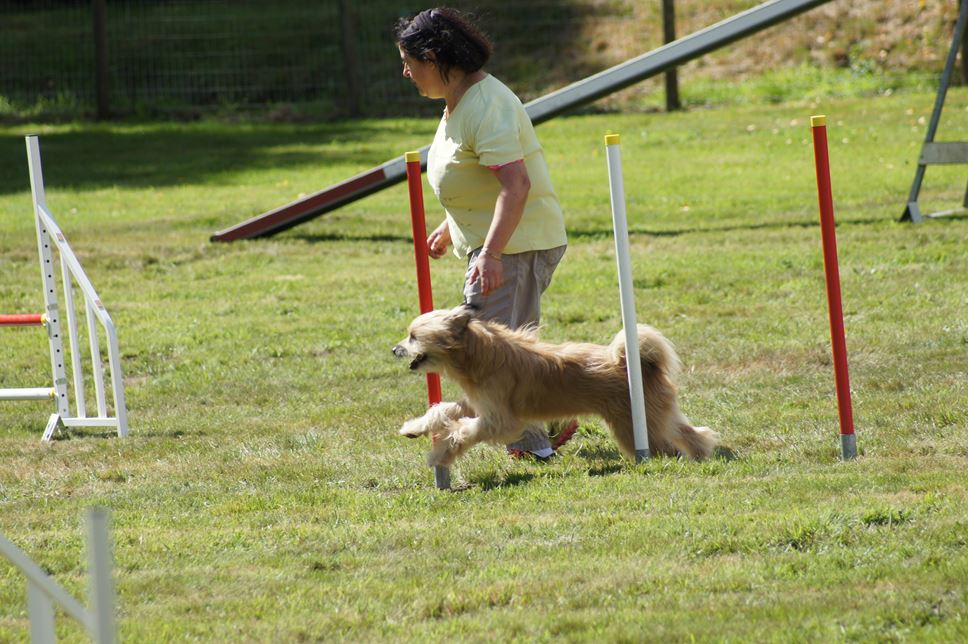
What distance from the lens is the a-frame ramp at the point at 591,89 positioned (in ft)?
40.1

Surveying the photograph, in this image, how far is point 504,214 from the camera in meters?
5.25

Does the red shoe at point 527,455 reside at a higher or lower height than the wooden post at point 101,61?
lower

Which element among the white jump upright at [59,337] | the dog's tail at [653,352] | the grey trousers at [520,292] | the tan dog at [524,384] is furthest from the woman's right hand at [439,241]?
the white jump upright at [59,337]

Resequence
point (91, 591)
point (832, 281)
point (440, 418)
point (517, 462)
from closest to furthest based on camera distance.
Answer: point (91, 591)
point (832, 281)
point (440, 418)
point (517, 462)

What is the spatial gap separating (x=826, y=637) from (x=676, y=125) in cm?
1587

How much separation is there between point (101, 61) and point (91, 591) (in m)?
20.1

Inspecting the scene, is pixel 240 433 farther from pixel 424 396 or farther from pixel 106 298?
pixel 106 298

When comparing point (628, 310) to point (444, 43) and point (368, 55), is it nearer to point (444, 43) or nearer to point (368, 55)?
point (444, 43)

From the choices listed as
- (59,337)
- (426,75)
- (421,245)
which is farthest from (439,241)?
(59,337)

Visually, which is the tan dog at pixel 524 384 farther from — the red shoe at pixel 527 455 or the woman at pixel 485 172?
the red shoe at pixel 527 455

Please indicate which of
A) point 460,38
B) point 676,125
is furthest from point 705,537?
point 676,125

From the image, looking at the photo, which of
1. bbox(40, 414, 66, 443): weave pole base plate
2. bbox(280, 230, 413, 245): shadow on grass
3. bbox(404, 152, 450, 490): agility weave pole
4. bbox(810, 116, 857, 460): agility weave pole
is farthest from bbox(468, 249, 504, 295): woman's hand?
bbox(280, 230, 413, 245): shadow on grass

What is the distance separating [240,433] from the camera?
22.3 ft

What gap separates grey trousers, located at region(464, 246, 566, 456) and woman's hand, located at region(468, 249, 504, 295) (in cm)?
19
